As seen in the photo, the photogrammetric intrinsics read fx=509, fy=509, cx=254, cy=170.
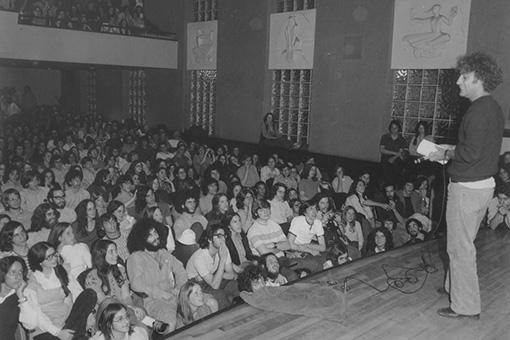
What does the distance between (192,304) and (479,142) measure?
2049 mm

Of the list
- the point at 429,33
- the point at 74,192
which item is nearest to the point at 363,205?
the point at 74,192

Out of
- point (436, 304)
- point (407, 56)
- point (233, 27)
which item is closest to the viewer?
point (436, 304)

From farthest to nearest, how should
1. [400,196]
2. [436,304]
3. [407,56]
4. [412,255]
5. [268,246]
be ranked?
[407,56] → [400,196] → [268,246] → [412,255] → [436,304]

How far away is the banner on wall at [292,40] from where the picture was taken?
986 cm

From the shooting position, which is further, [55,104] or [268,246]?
[55,104]

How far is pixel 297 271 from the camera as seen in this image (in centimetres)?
437

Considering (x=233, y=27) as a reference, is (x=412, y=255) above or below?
below

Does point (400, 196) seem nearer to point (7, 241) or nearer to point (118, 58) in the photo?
point (7, 241)

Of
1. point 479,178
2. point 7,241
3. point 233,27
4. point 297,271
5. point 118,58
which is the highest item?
point 233,27

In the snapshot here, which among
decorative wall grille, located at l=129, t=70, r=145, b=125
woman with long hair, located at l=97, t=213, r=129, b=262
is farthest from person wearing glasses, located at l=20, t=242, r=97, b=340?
decorative wall grille, located at l=129, t=70, r=145, b=125

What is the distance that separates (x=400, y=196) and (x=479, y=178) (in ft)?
12.8

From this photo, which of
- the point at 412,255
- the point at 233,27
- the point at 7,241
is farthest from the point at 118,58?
the point at 412,255

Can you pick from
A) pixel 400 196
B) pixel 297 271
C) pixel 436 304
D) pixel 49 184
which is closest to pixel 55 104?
pixel 49 184

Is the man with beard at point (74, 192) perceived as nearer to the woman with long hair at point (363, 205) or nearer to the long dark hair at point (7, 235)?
the long dark hair at point (7, 235)
